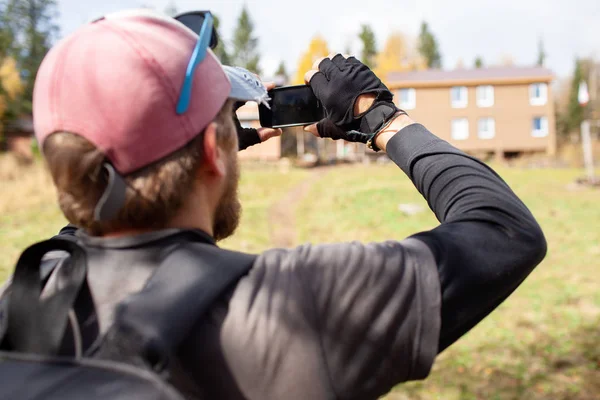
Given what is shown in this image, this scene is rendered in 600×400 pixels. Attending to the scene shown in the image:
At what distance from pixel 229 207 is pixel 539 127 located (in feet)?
145

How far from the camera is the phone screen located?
1.87 meters

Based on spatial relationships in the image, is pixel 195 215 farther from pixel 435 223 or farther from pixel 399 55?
pixel 399 55

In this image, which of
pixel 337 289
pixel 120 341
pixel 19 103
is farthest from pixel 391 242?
pixel 19 103

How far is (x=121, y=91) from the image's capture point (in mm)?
1168

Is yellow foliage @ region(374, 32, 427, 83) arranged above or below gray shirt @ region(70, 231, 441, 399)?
below

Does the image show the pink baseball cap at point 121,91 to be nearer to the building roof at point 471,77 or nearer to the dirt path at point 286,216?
the dirt path at point 286,216

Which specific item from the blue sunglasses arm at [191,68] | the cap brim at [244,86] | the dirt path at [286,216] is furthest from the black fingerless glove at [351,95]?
the dirt path at [286,216]

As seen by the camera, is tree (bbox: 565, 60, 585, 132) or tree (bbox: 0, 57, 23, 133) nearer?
tree (bbox: 0, 57, 23, 133)

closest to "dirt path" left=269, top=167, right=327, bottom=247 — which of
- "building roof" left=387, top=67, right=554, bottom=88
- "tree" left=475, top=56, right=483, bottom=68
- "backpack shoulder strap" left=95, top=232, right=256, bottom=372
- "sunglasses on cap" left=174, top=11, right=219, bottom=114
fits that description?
"sunglasses on cap" left=174, top=11, right=219, bottom=114

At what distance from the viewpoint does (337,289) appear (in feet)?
3.94

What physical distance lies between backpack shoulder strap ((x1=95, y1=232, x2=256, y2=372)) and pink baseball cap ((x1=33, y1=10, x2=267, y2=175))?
0.75 ft

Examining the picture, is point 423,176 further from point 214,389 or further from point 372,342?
point 214,389

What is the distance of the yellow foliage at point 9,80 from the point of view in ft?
122

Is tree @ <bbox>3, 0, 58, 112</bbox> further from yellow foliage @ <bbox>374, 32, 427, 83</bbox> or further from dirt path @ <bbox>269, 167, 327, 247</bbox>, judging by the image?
yellow foliage @ <bbox>374, 32, 427, 83</bbox>
